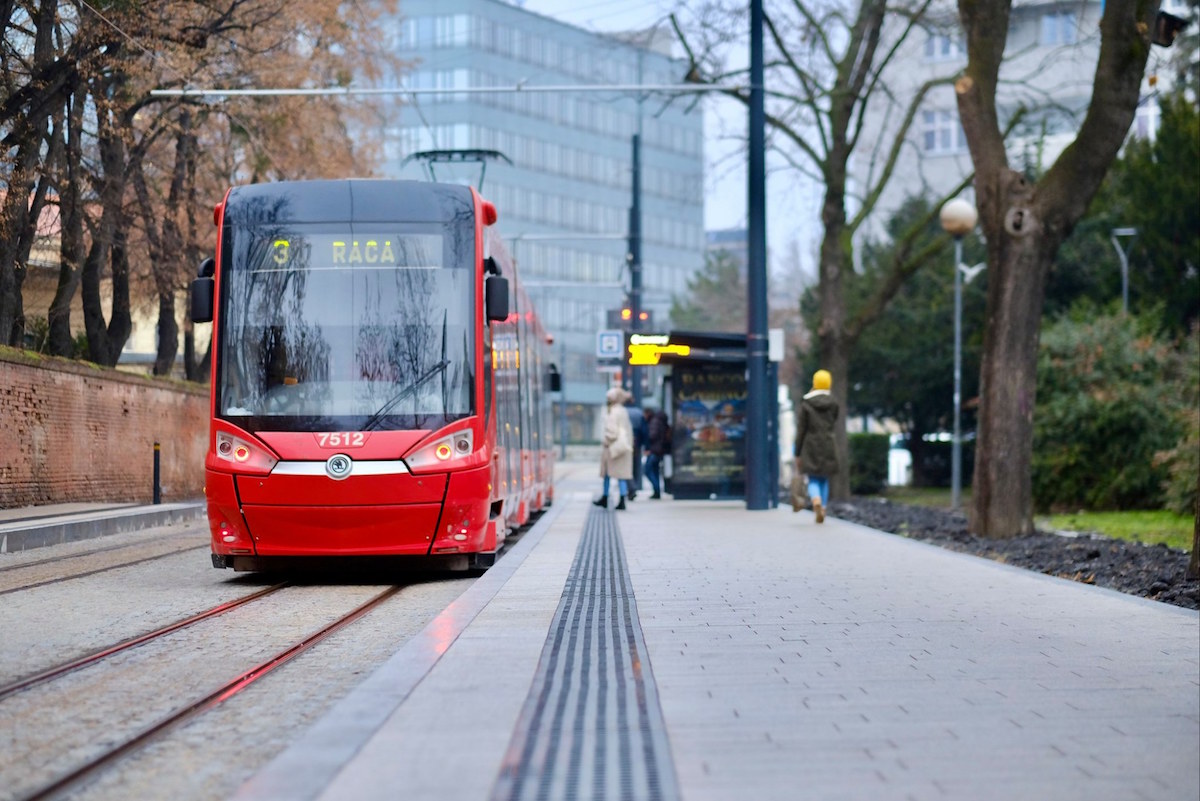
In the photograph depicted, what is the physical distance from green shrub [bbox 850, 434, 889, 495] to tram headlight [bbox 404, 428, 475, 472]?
28943 mm

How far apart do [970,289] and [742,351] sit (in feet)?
65.0

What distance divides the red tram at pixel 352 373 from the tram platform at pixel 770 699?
3.84ft

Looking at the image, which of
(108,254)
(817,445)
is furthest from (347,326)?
(108,254)

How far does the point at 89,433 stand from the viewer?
25.2 m

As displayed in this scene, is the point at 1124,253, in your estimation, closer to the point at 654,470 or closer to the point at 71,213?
the point at 654,470

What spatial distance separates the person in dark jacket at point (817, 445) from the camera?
20.1m

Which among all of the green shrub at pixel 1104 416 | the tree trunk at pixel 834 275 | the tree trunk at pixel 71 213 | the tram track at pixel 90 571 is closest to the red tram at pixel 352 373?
the tram track at pixel 90 571

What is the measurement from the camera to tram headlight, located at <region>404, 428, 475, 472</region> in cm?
1288

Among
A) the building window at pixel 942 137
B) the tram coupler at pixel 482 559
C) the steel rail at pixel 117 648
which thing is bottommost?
the steel rail at pixel 117 648

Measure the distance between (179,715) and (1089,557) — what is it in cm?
1043

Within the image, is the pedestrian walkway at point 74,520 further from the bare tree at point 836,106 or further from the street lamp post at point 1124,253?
the street lamp post at point 1124,253

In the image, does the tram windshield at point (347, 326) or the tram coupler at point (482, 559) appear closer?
the tram windshield at point (347, 326)

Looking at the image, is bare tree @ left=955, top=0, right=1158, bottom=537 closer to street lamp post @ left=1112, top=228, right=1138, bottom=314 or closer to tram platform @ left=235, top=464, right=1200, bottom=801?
tram platform @ left=235, top=464, right=1200, bottom=801

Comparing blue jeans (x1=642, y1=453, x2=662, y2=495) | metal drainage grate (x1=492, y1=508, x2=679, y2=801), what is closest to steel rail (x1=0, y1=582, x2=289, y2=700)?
metal drainage grate (x1=492, y1=508, x2=679, y2=801)
